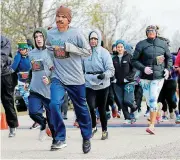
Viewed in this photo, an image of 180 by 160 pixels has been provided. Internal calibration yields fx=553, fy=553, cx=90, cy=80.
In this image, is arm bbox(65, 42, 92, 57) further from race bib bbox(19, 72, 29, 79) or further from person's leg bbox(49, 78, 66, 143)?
race bib bbox(19, 72, 29, 79)

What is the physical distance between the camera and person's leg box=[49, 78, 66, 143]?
710 cm

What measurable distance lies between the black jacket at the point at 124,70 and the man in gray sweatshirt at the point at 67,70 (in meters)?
4.20

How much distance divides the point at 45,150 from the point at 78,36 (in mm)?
1668

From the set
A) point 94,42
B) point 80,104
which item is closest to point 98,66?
point 94,42

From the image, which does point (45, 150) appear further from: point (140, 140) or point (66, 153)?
point (140, 140)

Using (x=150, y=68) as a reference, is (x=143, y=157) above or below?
below

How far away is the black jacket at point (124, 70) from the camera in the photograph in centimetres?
1130

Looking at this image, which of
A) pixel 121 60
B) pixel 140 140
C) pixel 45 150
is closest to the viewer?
pixel 45 150

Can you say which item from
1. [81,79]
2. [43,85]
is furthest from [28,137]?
[81,79]

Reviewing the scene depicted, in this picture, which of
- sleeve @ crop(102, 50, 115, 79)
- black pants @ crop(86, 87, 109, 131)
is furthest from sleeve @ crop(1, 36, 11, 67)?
sleeve @ crop(102, 50, 115, 79)

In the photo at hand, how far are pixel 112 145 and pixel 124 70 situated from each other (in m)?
3.70

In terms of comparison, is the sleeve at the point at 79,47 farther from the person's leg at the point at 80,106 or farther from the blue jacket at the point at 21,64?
the blue jacket at the point at 21,64

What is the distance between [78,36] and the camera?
23.3 ft

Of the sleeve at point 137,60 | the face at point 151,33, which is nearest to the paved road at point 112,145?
the sleeve at point 137,60
